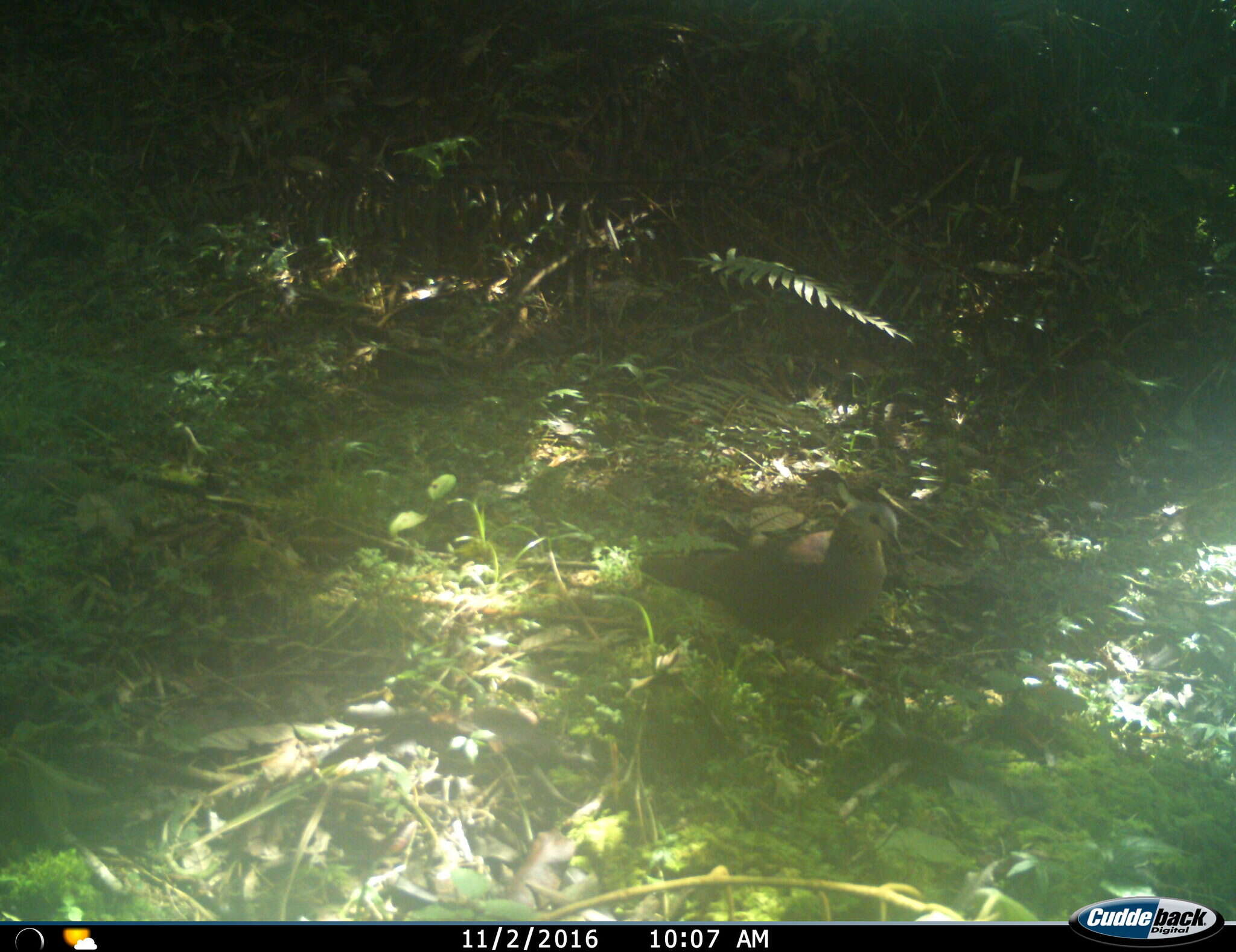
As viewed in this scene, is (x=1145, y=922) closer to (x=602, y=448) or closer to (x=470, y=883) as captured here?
(x=470, y=883)

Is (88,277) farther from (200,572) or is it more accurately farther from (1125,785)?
(1125,785)

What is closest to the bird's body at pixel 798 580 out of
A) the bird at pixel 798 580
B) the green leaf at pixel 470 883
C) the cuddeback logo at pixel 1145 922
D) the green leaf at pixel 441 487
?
the bird at pixel 798 580

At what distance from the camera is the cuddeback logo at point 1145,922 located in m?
1.55

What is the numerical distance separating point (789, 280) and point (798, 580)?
4.66ft

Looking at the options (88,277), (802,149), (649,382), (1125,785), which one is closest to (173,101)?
(88,277)

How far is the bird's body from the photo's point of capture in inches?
93.7

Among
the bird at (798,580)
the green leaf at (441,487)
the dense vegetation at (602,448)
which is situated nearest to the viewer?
the dense vegetation at (602,448)

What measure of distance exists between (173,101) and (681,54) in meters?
2.24

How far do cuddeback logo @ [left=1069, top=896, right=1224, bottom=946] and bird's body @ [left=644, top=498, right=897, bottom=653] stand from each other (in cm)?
88

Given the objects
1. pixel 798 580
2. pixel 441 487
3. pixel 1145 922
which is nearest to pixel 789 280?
pixel 798 580

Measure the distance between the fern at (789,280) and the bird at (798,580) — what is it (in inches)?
42.3

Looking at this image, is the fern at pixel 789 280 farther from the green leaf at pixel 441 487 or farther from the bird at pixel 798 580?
the green leaf at pixel 441 487

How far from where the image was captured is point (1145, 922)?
5.18 ft

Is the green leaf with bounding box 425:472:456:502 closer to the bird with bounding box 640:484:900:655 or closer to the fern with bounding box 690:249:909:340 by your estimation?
the bird with bounding box 640:484:900:655
